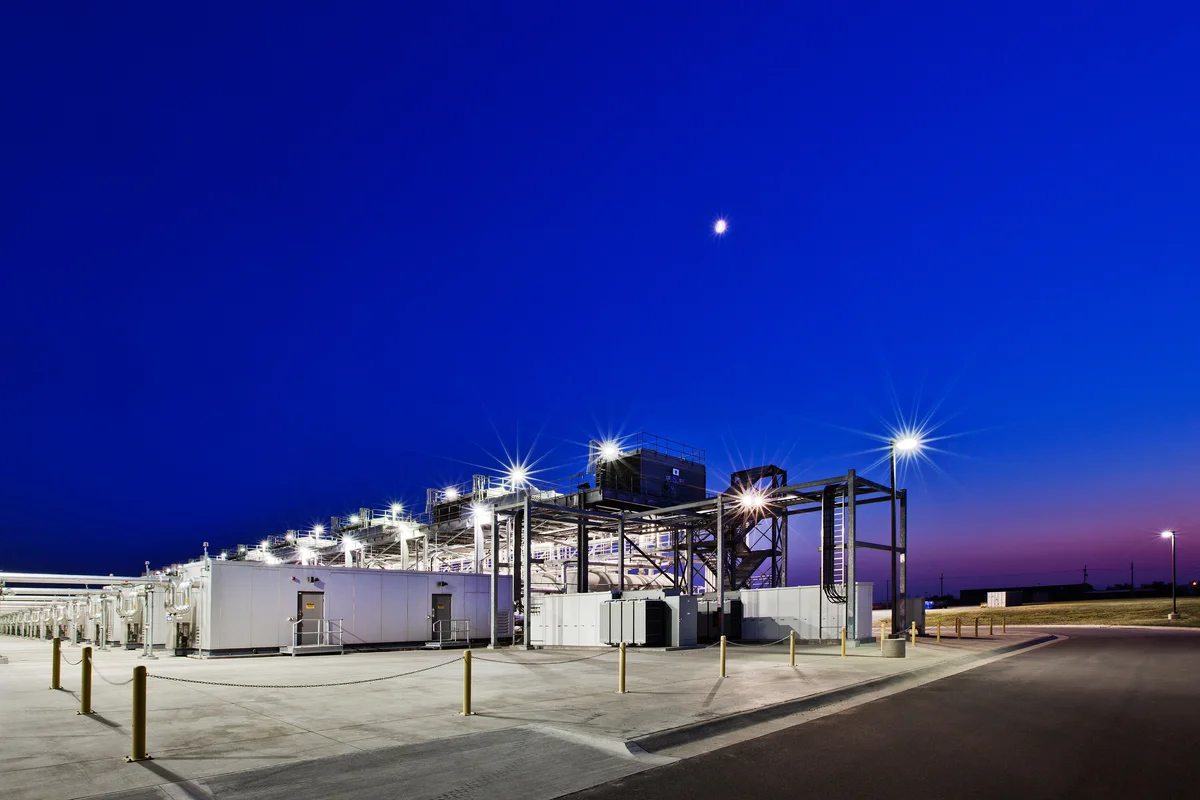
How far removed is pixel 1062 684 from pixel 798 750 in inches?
424

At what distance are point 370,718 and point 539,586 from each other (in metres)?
35.8

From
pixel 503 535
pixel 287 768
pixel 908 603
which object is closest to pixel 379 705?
pixel 287 768

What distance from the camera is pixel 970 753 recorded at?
357 inches

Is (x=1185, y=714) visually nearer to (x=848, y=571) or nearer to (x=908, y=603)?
(x=848, y=571)

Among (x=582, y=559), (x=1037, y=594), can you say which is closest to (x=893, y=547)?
(x=582, y=559)

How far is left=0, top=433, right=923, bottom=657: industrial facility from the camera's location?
27500 millimetres

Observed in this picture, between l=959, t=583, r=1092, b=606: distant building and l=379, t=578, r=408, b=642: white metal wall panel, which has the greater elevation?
l=379, t=578, r=408, b=642: white metal wall panel

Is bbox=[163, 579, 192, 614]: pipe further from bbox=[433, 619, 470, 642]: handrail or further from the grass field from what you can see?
the grass field

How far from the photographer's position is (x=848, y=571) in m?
28.9

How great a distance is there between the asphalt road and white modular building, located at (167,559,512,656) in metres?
22.0

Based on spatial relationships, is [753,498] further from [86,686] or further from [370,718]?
[86,686]

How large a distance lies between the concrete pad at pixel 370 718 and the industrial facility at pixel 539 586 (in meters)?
6.58

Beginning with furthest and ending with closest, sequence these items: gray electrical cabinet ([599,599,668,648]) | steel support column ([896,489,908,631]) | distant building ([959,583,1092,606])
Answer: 1. distant building ([959,583,1092,606])
2. steel support column ([896,489,908,631])
3. gray electrical cabinet ([599,599,668,648])

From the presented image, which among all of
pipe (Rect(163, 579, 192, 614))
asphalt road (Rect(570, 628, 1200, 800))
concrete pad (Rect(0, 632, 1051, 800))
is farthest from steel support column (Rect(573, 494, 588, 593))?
asphalt road (Rect(570, 628, 1200, 800))
